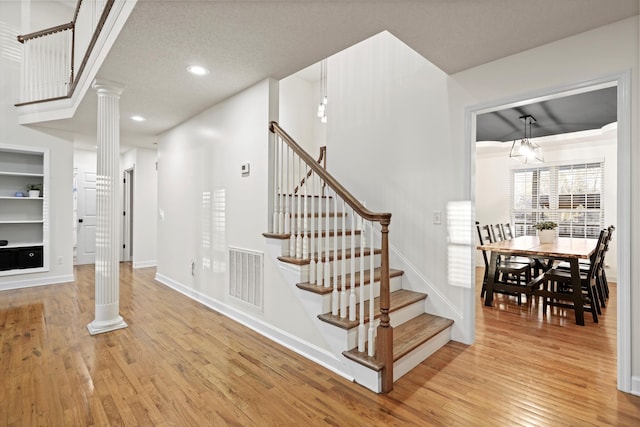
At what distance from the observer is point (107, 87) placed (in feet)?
10.6

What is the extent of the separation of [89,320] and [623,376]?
4.91m

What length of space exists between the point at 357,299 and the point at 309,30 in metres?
2.23

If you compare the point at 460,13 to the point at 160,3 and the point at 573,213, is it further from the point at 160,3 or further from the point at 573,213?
the point at 573,213

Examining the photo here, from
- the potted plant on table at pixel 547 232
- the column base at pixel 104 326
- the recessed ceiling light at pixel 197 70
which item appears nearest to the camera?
the recessed ceiling light at pixel 197 70

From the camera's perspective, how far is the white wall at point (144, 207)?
662cm

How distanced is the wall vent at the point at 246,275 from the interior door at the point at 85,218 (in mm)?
5390

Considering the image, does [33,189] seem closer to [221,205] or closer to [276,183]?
[221,205]

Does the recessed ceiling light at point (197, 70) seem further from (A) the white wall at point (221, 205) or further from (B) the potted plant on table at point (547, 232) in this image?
(B) the potted plant on table at point (547, 232)

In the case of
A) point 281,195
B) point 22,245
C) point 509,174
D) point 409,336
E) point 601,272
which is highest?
point 509,174

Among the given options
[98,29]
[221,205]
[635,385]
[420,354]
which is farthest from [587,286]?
[98,29]

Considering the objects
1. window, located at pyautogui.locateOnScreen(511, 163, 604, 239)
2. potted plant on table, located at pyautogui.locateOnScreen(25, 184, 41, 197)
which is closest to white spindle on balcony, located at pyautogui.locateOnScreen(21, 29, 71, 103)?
potted plant on table, located at pyautogui.locateOnScreen(25, 184, 41, 197)

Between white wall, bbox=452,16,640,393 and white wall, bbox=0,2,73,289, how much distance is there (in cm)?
641

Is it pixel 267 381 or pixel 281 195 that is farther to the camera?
pixel 281 195

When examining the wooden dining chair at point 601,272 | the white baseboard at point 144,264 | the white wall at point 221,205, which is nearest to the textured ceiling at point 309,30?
the white wall at point 221,205
